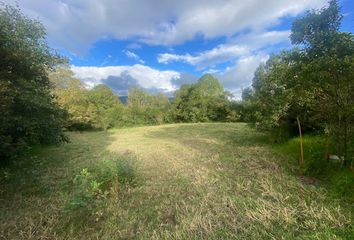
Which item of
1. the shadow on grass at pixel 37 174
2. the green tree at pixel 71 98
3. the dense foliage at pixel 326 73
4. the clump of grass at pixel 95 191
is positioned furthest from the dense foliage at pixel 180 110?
the dense foliage at pixel 326 73

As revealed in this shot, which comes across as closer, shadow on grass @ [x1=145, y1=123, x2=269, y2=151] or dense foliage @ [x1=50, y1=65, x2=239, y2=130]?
shadow on grass @ [x1=145, y1=123, x2=269, y2=151]

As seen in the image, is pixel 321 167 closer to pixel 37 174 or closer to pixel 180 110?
pixel 37 174

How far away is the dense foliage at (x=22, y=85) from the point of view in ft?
21.8

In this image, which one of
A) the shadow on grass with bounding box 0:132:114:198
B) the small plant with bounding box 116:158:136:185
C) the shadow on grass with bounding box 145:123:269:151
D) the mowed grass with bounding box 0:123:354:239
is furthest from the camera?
the shadow on grass with bounding box 145:123:269:151

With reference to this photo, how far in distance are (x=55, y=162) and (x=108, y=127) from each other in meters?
24.4

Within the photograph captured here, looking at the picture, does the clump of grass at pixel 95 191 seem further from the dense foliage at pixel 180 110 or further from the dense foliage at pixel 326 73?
the dense foliage at pixel 180 110

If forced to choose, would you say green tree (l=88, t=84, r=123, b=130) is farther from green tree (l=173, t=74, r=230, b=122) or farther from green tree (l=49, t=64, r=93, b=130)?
green tree (l=173, t=74, r=230, b=122)

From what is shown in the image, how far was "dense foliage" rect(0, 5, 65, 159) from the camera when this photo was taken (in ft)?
21.8

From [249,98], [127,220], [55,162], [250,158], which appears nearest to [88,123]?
[55,162]

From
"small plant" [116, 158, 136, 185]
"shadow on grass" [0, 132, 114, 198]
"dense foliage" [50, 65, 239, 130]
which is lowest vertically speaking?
"shadow on grass" [0, 132, 114, 198]

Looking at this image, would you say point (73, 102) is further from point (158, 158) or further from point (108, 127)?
point (158, 158)

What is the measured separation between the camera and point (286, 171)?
23.5ft

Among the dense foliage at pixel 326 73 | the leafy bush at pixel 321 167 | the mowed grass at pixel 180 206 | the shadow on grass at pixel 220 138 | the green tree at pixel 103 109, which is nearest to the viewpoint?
the mowed grass at pixel 180 206

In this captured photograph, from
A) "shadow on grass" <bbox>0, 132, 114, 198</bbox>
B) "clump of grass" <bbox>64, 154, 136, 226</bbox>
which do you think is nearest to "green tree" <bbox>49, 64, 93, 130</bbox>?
"shadow on grass" <bbox>0, 132, 114, 198</bbox>
